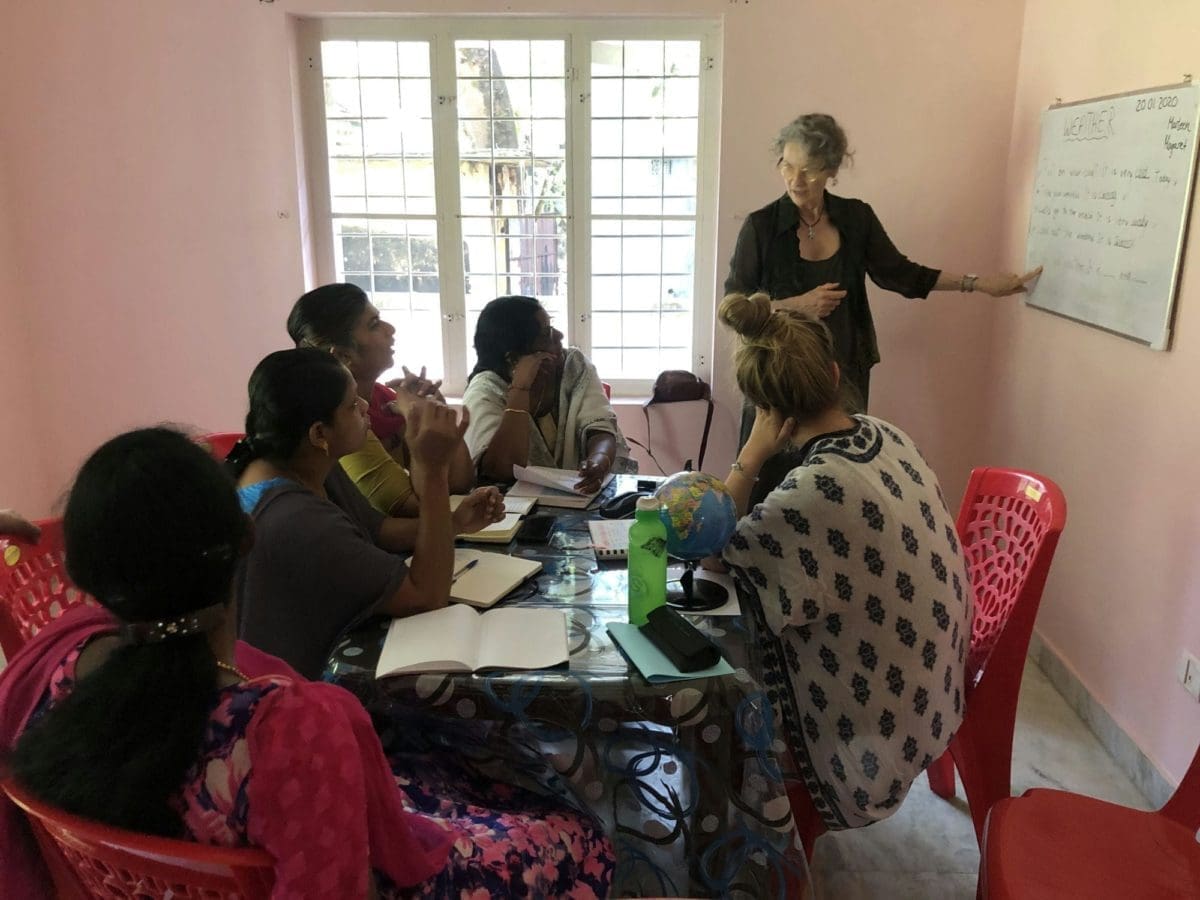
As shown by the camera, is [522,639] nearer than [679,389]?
Yes

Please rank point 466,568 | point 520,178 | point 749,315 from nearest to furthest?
1. point 749,315
2. point 466,568
3. point 520,178

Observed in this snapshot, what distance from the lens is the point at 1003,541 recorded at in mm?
1854

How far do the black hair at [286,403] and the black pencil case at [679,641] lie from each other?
636 mm

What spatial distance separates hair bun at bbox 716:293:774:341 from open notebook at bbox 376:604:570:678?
0.57m

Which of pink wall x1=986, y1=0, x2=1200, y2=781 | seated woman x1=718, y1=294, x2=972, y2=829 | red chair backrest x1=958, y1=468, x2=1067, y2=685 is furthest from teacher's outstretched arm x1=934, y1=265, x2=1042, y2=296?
seated woman x1=718, y1=294, x2=972, y2=829

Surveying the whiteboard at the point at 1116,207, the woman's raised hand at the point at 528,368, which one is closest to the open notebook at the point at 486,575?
the woman's raised hand at the point at 528,368

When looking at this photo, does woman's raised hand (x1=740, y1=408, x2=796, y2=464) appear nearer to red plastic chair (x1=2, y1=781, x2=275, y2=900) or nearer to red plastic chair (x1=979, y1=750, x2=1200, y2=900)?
red plastic chair (x1=979, y1=750, x2=1200, y2=900)

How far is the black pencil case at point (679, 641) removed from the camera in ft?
4.20

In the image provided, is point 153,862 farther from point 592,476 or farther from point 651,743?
point 592,476

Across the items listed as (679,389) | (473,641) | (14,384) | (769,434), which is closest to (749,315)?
(769,434)

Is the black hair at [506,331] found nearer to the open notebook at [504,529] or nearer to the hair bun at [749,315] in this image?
the open notebook at [504,529]

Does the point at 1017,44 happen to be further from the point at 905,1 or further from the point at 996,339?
the point at 996,339

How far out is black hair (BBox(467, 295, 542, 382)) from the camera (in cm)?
243

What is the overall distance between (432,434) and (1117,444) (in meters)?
1.84
